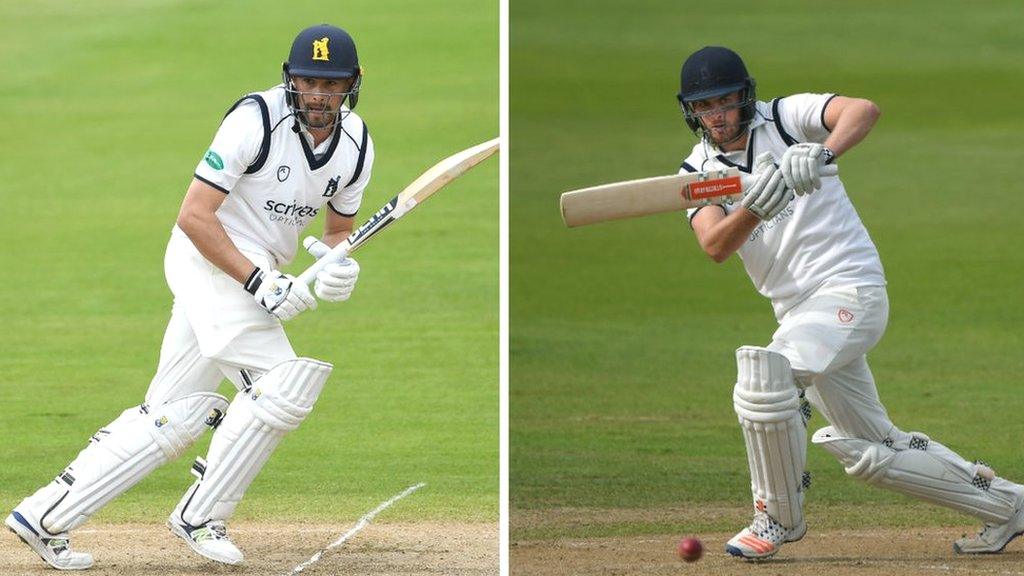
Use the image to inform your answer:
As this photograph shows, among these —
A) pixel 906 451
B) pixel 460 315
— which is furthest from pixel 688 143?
pixel 906 451

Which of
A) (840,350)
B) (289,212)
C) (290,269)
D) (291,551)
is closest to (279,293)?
(289,212)

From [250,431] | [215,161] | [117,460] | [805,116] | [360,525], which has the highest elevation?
[805,116]

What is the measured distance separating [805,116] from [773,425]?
3.39 feet

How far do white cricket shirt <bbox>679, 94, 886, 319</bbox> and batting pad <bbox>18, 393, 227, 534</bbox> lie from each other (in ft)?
6.07

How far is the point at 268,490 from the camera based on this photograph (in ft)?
22.9

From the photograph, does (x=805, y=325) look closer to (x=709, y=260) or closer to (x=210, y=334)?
(x=210, y=334)

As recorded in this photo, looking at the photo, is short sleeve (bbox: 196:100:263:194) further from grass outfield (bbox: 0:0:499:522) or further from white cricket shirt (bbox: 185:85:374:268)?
grass outfield (bbox: 0:0:499:522)

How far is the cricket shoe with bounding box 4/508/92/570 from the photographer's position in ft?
17.1

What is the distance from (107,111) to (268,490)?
1094 cm

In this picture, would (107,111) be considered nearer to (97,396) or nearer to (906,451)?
(97,396)

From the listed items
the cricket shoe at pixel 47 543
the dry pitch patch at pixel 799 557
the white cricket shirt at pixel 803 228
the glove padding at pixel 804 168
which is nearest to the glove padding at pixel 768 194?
the glove padding at pixel 804 168

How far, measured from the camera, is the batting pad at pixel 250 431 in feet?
16.8

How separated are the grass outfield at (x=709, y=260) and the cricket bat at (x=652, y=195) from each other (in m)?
1.45

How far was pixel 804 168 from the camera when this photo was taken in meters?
4.86
